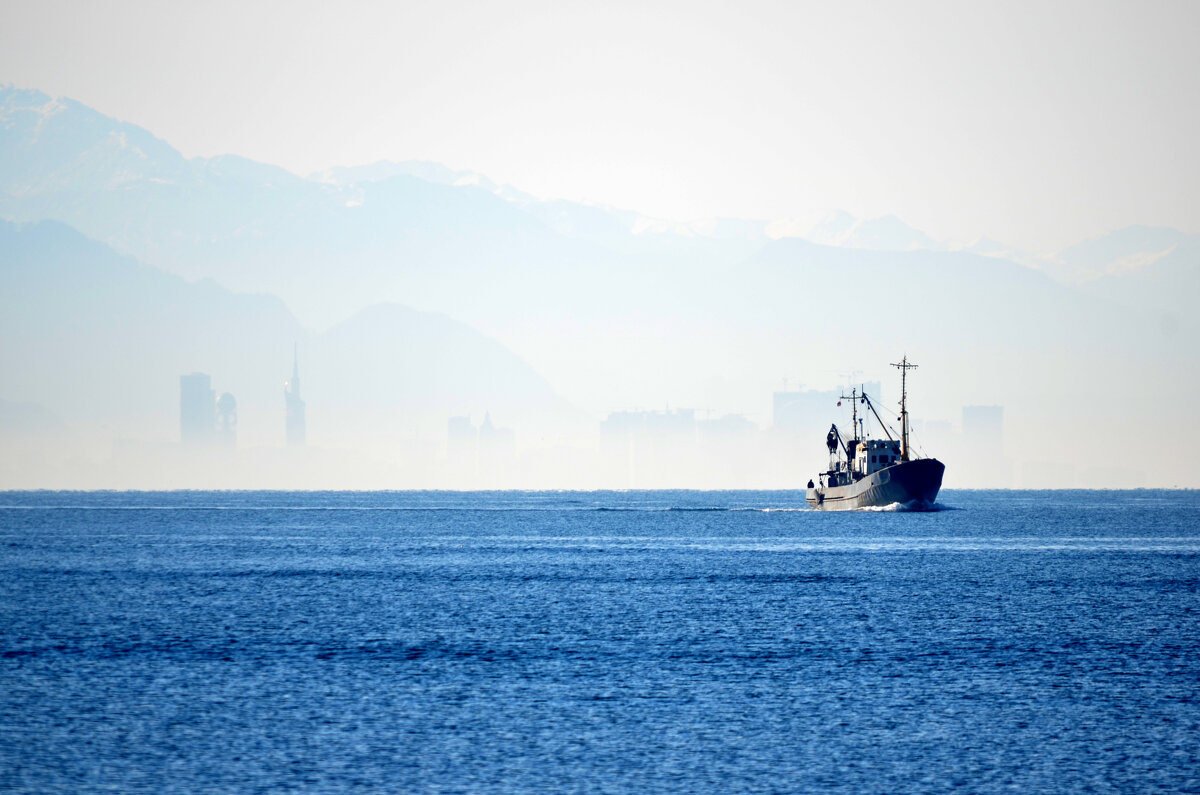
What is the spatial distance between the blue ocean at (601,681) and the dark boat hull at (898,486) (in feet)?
243

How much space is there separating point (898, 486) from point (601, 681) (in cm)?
13502

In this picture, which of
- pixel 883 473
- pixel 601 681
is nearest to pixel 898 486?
pixel 883 473

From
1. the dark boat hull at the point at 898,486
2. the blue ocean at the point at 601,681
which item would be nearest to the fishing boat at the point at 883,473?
the dark boat hull at the point at 898,486

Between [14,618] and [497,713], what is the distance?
3570 centimetres

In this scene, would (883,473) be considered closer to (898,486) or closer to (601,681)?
(898,486)

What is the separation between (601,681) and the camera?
43.3m

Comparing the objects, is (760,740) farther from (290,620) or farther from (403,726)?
(290,620)

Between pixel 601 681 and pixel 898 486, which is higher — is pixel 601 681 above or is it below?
below

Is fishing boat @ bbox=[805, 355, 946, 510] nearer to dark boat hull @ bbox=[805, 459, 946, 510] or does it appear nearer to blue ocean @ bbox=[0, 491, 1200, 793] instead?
dark boat hull @ bbox=[805, 459, 946, 510]

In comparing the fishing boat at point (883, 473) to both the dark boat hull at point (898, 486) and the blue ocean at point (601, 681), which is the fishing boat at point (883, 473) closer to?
the dark boat hull at point (898, 486)

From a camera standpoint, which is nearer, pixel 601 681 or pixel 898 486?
pixel 601 681

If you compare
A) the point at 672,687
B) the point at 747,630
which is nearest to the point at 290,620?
the point at 747,630

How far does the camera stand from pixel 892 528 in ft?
522

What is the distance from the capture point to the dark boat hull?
170 meters
